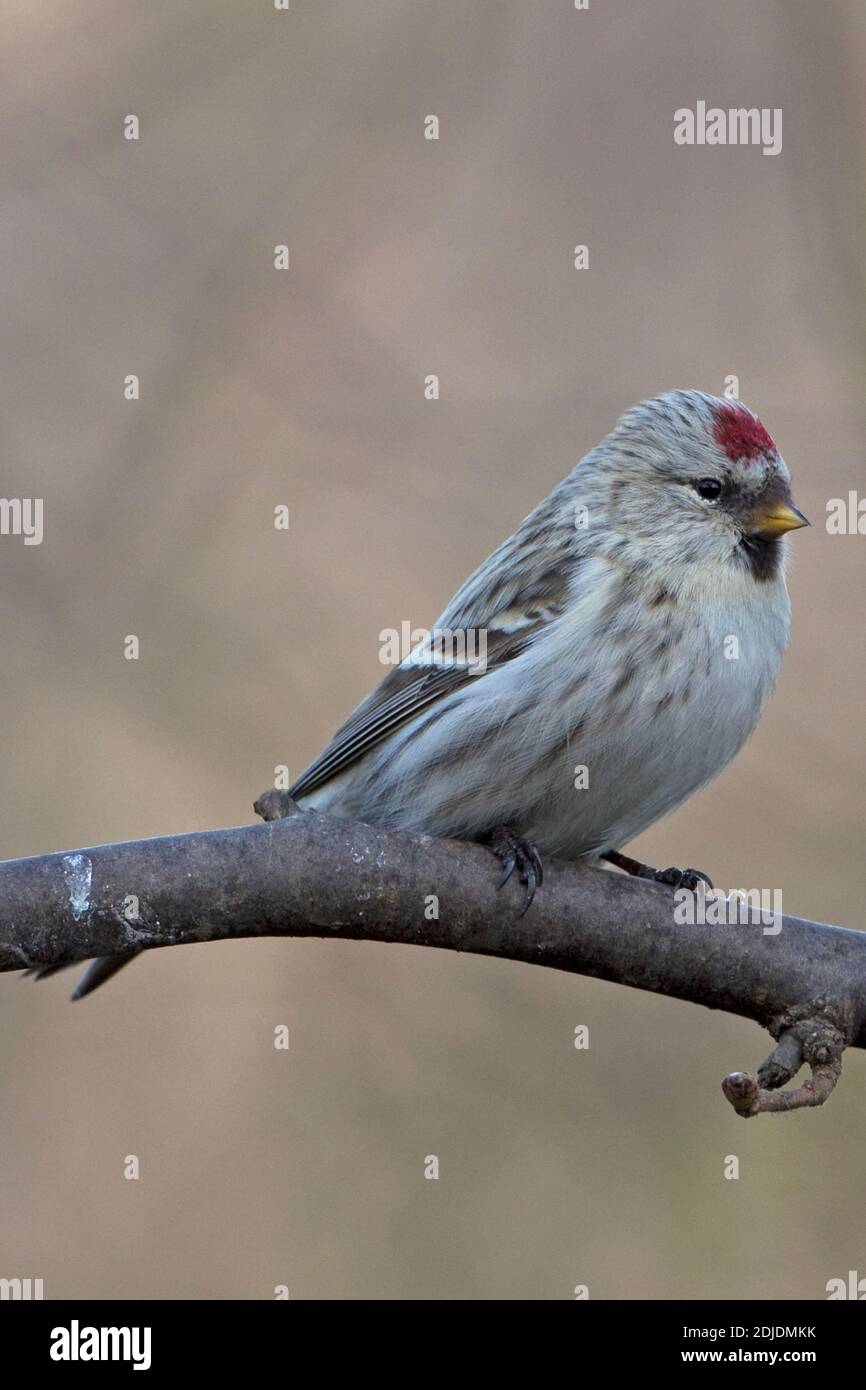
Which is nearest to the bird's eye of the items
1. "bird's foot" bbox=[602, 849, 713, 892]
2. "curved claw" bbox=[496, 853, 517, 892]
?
"bird's foot" bbox=[602, 849, 713, 892]

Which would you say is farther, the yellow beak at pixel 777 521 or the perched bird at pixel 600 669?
the yellow beak at pixel 777 521

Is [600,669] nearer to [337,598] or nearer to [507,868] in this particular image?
[507,868]

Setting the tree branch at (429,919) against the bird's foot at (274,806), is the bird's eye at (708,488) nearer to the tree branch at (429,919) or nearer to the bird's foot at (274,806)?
the tree branch at (429,919)

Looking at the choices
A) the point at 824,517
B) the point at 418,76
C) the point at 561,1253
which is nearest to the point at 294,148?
the point at 418,76

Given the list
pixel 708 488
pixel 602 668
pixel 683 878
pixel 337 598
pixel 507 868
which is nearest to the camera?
pixel 507 868

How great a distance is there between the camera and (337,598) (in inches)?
206

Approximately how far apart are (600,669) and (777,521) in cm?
56

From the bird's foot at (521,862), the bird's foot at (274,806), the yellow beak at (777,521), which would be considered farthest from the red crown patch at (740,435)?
the bird's foot at (274,806)

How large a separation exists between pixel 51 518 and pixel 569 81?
243cm

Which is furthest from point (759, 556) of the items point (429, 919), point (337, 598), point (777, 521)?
point (337, 598)

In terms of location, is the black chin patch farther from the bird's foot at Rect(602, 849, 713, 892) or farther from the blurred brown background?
the blurred brown background

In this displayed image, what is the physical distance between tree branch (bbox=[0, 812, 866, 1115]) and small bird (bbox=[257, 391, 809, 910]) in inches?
8.7

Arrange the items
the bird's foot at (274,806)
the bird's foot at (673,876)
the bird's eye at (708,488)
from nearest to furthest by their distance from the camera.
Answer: the bird's foot at (274,806)
the bird's foot at (673,876)
the bird's eye at (708,488)

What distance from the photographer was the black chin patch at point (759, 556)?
3.58 metres
